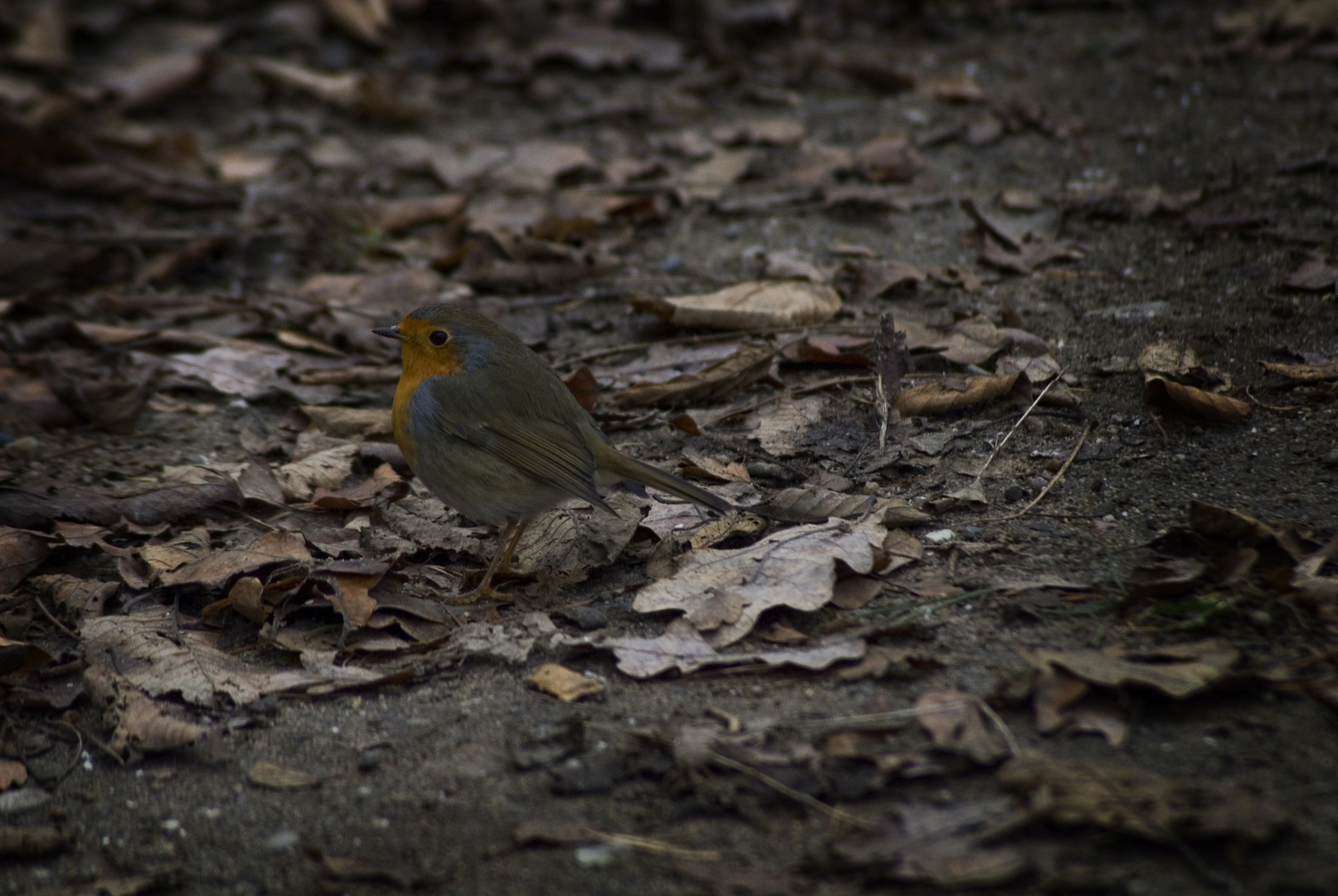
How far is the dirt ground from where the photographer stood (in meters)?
2.25

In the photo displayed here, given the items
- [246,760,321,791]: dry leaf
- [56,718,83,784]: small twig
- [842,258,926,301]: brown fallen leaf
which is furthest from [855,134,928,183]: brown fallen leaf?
[56,718,83,784]: small twig

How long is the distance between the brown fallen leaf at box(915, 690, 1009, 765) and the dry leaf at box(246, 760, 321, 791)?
135 centimetres

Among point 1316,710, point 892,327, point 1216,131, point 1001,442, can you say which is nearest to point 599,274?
point 892,327

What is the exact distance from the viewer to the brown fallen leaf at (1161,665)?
2314 mm

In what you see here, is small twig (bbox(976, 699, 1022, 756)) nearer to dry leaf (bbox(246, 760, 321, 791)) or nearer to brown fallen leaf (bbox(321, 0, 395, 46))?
dry leaf (bbox(246, 760, 321, 791))

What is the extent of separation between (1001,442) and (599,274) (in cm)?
246

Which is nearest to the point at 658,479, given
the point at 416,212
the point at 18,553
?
the point at 18,553

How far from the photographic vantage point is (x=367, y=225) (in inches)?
239

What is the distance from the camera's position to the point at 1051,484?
11.2 ft

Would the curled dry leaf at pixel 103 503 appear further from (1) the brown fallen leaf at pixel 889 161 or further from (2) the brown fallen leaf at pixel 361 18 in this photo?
(2) the brown fallen leaf at pixel 361 18

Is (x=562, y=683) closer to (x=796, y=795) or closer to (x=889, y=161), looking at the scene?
(x=796, y=795)

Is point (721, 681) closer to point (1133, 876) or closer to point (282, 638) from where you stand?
A: point (1133, 876)

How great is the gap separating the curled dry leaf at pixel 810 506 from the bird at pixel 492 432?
0.45 ft

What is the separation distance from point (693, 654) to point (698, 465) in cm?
110
